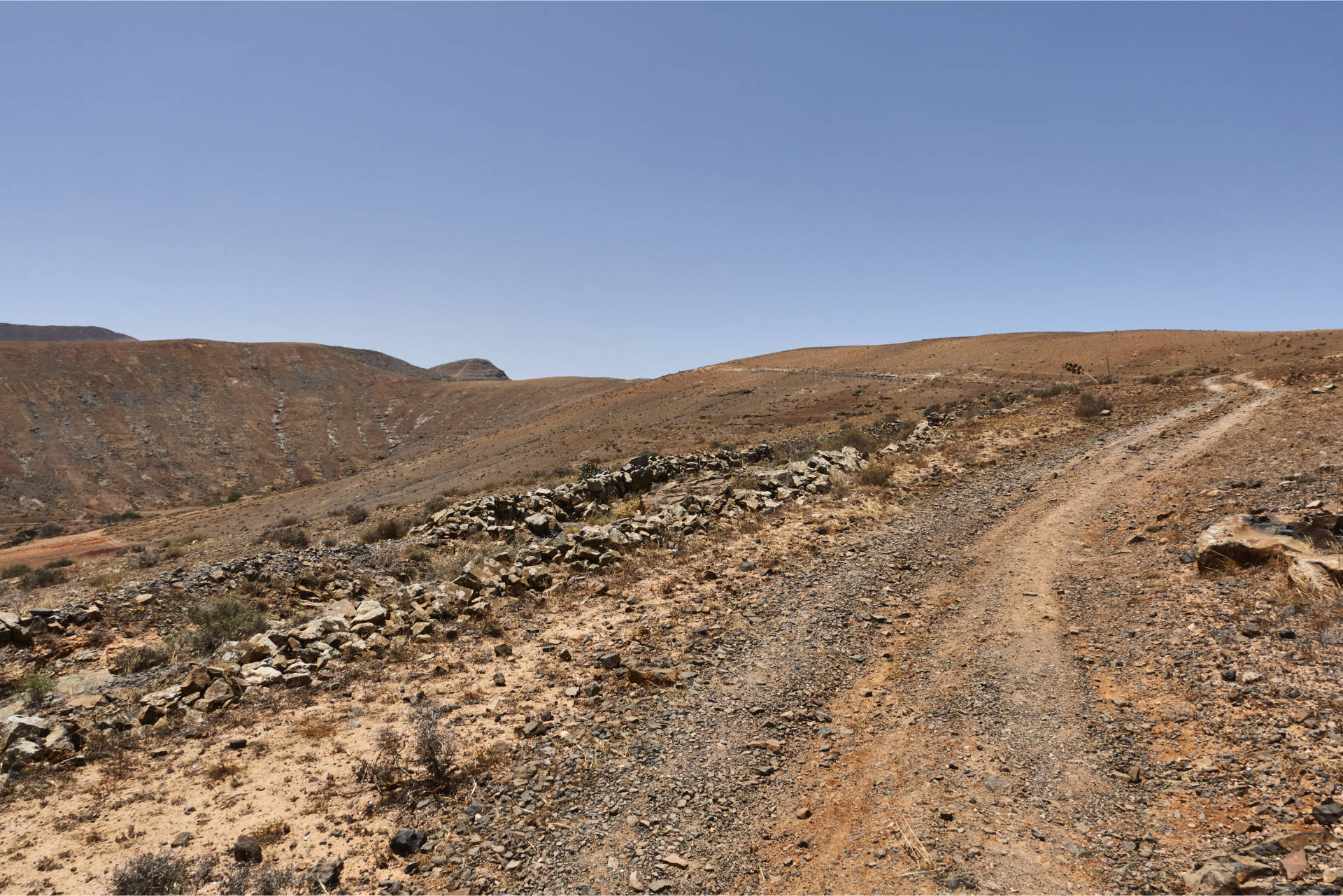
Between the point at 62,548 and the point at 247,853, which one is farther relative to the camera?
the point at 62,548

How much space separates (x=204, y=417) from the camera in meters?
61.8

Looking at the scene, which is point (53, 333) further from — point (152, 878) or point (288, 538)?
point (152, 878)

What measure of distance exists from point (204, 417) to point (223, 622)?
64.3 meters

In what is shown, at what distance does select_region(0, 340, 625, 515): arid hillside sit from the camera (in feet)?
159

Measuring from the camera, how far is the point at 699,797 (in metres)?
5.41

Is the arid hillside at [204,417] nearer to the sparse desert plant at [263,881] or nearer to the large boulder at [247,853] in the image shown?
the large boulder at [247,853]

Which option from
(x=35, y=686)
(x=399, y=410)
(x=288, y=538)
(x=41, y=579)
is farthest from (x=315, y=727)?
(x=399, y=410)

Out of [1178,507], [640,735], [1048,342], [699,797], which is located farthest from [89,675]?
[1048,342]

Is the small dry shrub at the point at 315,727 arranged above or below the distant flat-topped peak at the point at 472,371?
below

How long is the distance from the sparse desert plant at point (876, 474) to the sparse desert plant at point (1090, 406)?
1035cm

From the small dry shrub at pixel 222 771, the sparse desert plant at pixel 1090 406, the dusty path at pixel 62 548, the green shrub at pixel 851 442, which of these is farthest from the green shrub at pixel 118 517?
the sparse desert plant at pixel 1090 406

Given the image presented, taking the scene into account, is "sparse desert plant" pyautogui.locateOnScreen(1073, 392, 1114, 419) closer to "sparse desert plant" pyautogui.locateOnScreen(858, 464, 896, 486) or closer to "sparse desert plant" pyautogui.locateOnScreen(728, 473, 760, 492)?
"sparse desert plant" pyautogui.locateOnScreen(858, 464, 896, 486)

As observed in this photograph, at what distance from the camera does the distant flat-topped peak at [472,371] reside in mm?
155125

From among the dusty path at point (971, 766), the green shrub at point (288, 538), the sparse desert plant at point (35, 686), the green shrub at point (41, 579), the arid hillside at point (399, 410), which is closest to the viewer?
the dusty path at point (971, 766)
